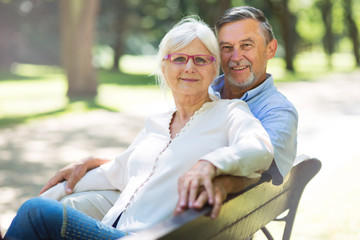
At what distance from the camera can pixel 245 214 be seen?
7.82 ft

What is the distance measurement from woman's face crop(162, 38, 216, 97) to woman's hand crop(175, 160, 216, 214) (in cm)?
76

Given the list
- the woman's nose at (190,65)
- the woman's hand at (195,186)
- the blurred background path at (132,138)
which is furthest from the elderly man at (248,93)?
the blurred background path at (132,138)

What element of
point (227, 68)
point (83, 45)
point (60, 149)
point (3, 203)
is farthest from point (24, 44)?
point (227, 68)

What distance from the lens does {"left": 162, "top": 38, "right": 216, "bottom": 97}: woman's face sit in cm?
264

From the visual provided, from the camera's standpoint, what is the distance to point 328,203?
5.32 metres

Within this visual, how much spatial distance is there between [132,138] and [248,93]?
6.21 metres

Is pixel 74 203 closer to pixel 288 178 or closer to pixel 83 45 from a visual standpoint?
pixel 288 178

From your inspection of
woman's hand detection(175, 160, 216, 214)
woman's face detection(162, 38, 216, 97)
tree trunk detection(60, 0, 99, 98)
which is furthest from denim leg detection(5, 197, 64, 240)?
tree trunk detection(60, 0, 99, 98)

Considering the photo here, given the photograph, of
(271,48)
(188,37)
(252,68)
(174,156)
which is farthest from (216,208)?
(271,48)

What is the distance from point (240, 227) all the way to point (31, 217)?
0.99 metres

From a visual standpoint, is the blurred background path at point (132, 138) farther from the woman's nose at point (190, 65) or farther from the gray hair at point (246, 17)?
the woman's nose at point (190, 65)

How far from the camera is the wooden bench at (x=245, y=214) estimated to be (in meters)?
1.80

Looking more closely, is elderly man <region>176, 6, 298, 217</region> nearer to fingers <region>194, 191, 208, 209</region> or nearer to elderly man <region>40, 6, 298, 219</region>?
elderly man <region>40, 6, 298, 219</region>

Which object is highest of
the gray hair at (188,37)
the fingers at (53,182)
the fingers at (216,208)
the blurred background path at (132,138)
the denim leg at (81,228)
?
the gray hair at (188,37)
